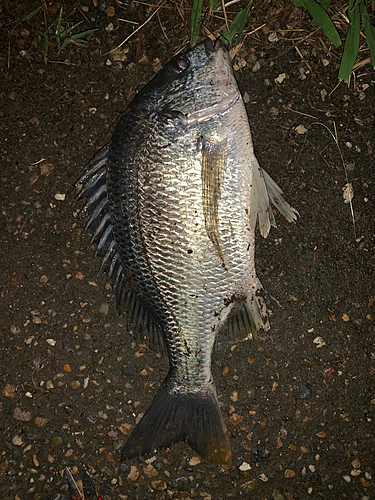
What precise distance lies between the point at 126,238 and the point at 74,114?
0.93 m

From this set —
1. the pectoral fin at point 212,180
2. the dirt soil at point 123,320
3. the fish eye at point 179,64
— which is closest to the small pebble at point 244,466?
the dirt soil at point 123,320

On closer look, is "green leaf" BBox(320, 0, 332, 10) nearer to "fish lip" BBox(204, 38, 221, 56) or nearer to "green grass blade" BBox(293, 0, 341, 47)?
"green grass blade" BBox(293, 0, 341, 47)

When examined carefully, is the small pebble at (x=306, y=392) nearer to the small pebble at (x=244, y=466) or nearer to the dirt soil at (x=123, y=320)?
the dirt soil at (x=123, y=320)

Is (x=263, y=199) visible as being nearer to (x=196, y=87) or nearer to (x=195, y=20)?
(x=196, y=87)

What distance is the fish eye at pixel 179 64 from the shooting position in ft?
6.13

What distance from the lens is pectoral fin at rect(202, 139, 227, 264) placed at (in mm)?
1831

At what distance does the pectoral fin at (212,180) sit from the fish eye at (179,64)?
35 centimetres

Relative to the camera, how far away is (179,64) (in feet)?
6.13

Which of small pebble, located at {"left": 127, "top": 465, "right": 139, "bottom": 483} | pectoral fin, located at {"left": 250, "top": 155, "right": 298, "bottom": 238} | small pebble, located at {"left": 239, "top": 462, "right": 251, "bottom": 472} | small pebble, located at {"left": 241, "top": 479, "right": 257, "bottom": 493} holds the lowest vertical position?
small pebble, located at {"left": 241, "top": 479, "right": 257, "bottom": 493}

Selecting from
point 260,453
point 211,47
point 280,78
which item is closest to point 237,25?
point 280,78

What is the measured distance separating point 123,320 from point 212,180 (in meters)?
1.03

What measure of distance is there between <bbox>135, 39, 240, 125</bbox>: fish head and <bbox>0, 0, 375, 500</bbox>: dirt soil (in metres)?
0.53

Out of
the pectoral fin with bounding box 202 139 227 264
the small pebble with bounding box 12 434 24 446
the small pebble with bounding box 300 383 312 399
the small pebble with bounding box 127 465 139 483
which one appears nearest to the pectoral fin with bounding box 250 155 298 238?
the pectoral fin with bounding box 202 139 227 264

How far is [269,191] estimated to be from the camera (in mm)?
2094
